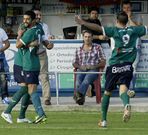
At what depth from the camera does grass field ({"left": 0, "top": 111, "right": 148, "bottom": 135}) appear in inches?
564

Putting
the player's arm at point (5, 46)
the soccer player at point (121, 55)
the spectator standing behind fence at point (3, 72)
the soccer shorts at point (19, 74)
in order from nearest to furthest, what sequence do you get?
the soccer player at point (121, 55) < the soccer shorts at point (19, 74) < the player's arm at point (5, 46) < the spectator standing behind fence at point (3, 72)

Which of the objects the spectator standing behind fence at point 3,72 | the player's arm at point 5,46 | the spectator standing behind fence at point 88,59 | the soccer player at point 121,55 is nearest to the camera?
the soccer player at point 121,55

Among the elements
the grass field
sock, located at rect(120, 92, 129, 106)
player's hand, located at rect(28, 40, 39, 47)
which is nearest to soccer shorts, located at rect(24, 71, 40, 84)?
player's hand, located at rect(28, 40, 39, 47)

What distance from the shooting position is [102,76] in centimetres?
2012

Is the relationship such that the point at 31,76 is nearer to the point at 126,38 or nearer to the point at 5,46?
the point at 126,38

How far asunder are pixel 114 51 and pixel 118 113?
3374mm

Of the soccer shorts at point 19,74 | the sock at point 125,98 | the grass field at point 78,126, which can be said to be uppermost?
the soccer shorts at point 19,74

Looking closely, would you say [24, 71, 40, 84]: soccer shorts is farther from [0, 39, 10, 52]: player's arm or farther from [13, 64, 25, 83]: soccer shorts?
[0, 39, 10, 52]: player's arm

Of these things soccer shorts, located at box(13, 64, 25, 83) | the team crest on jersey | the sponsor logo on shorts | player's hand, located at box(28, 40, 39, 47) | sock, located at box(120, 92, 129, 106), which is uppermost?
the team crest on jersey

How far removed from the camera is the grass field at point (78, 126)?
564 inches

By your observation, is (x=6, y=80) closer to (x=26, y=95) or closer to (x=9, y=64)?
(x=9, y=64)

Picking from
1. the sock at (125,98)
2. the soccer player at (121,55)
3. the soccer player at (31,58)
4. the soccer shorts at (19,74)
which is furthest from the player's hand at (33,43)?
the sock at (125,98)

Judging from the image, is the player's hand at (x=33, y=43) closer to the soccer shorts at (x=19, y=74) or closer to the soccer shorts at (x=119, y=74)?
the soccer shorts at (x=19, y=74)

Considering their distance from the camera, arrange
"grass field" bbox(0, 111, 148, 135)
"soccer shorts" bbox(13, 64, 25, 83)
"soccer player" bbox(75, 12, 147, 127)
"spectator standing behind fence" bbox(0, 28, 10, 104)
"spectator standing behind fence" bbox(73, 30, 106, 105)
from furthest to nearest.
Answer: "spectator standing behind fence" bbox(73, 30, 106, 105), "spectator standing behind fence" bbox(0, 28, 10, 104), "soccer shorts" bbox(13, 64, 25, 83), "soccer player" bbox(75, 12, 147, 127), "grass field" bbox(0, 111, 148, 135)
